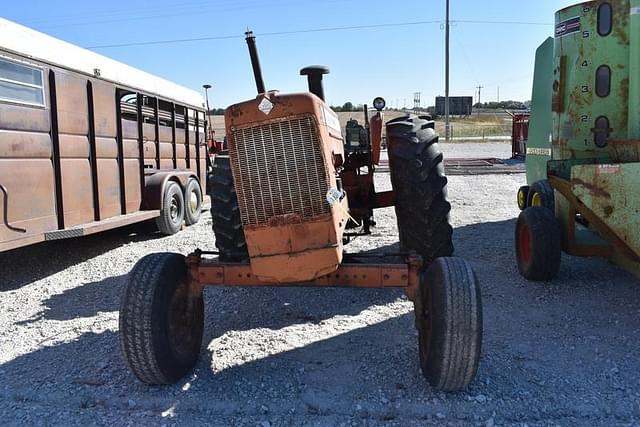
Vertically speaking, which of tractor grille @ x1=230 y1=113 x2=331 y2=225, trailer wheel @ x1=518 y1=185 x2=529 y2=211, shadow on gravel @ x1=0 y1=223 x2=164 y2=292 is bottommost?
shadow on gravel @ x1=0 y1=223 x2=164 y2=292

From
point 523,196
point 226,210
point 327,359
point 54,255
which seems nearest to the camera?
point 327,359

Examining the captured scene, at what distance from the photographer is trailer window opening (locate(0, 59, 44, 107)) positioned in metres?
5.51

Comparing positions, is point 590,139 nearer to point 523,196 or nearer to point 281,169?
point 523,196

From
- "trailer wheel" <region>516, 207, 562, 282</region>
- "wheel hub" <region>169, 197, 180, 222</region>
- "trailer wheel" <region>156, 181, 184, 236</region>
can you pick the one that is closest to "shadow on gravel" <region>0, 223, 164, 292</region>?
"trailer wheel" <region>156, 181, 184, 236</region>

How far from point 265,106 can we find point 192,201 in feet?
23.1

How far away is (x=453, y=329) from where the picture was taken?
3.19 m

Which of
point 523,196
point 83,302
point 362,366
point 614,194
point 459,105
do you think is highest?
point 459,105

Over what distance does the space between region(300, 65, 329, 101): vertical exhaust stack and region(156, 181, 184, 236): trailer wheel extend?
403 centimetres

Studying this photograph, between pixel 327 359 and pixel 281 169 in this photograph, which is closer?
pixel 281 169

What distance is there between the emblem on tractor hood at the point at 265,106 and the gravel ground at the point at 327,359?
68.3 inches

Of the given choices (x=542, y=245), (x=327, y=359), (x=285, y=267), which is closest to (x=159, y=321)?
(x=285, y=267)

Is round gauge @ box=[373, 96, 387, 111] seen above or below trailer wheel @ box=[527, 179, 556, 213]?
above

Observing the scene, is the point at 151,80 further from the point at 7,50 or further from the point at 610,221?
the point at 610,221

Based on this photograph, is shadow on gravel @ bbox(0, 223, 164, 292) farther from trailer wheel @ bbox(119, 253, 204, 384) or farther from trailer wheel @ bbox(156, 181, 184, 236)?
trailer wheel @ bbox(119, 253, 204, 384)
